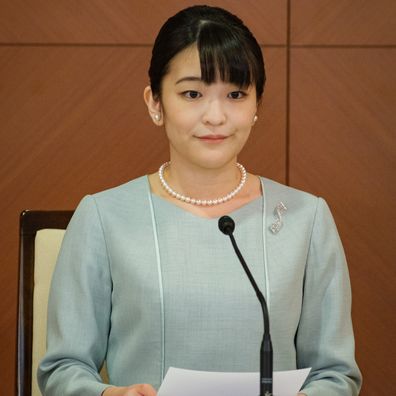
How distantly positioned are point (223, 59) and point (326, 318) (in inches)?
23.9

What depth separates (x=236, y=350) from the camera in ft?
6.06

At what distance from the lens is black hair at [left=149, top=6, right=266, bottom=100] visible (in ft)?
6.09

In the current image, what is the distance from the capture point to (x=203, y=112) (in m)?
1.87

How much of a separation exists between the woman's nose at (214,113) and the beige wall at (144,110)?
1.04 metres

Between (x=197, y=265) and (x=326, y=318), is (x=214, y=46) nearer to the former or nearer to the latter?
(x=197, y=265)

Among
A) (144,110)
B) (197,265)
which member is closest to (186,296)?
(197,265)

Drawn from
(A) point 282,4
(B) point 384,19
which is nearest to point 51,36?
(A) point 282,4

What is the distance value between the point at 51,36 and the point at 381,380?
1590 millimetres

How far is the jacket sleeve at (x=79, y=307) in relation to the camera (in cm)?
185

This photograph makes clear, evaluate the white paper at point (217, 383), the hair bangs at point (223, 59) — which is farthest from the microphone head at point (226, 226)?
the hair bangs at point (223, 59)

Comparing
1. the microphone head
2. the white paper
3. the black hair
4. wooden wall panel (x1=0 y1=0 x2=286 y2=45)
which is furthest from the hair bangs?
wooden wall panel (x1=0 y1=0 x2=286 y2=45)

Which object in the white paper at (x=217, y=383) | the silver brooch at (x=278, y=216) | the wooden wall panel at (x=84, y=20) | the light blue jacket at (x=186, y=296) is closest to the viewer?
the white paper at (x=217, y=383)

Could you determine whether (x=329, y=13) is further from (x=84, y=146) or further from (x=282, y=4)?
(x=84, y=146)

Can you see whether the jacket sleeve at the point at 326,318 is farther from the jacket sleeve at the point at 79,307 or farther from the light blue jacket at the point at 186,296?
the jacket sleeve at the point at 79,307
